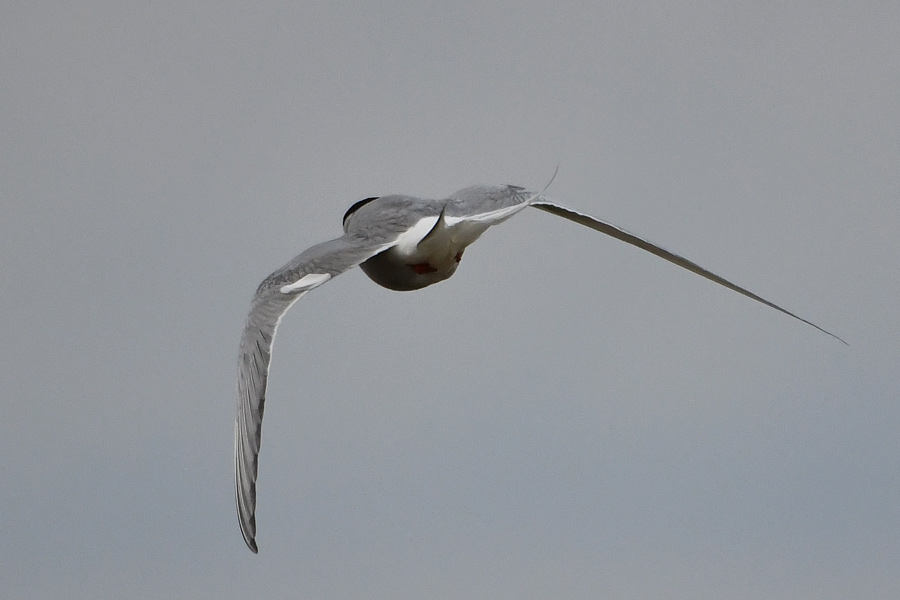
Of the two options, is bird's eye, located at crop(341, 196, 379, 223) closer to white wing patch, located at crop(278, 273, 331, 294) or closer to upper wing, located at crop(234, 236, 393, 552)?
upper wing, located at crop(234, 236, 393, 552)

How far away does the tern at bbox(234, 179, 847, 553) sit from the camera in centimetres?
571

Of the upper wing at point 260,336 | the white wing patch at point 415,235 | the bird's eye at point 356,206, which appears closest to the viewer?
the upper wing at point 260,336

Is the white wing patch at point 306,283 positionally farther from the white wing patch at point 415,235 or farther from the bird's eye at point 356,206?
the bird's eye at point 356,206

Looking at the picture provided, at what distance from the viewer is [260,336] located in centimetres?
588

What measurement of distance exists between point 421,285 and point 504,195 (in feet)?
2.06

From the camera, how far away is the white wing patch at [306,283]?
595 centimetres

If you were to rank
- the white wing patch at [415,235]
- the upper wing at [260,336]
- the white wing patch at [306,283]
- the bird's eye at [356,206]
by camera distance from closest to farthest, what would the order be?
the upper wing at [260,336]
the white wing patch at [306,283]
the white wing patch at [415,235]
the bird's eye at [356,206]

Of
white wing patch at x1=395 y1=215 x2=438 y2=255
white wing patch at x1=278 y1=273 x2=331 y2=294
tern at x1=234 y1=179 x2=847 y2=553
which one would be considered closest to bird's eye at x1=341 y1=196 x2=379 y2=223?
tern at x1=234 y1=179 x2=847 y2=553

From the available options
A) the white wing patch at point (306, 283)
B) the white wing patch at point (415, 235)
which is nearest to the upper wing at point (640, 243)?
the white wing patch at point (415, 235)

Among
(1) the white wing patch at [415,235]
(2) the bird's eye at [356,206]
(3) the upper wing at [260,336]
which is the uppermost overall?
(2) the bird's eye at [356,206]

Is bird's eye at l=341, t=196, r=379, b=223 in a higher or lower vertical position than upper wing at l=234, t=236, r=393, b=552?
higher

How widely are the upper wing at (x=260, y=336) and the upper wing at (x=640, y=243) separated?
135cm

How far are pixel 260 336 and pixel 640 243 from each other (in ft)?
8.52

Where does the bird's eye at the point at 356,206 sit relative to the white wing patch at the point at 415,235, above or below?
above
